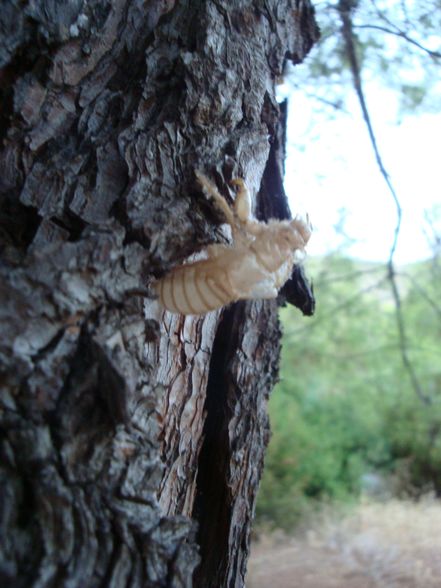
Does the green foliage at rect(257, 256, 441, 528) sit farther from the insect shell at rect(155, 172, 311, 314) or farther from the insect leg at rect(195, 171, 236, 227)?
the insect leg at rect(195, 171, 236, 227)

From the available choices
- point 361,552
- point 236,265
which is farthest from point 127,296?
point 361,552

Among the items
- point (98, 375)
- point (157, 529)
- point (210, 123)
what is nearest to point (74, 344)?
point (98, 375)

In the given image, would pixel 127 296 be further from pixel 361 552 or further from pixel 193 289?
pixel 361 552

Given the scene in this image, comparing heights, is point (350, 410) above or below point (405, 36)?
above

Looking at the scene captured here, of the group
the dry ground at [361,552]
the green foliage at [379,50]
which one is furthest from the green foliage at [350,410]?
the green foliage at [379,50]

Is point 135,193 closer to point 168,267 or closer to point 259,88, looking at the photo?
point 168,267

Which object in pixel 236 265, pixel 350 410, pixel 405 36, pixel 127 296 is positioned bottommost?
pixel 127 296

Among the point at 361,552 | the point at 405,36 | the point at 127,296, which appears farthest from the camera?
the point at 361,552
